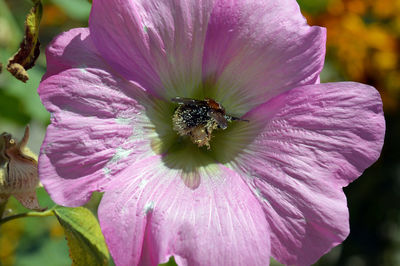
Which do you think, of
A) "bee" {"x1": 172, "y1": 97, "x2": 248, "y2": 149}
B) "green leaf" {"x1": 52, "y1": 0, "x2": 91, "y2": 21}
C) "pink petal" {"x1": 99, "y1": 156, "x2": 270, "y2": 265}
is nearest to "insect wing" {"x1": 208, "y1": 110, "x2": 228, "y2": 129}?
"bee" {"x1": 172, "y1": 97, "x2": 248, "y2": 149}

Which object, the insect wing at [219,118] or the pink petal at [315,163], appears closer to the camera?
the pink petal at [315,163]

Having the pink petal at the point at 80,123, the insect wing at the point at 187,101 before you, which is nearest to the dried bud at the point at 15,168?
the pink petal at the point at 80,123

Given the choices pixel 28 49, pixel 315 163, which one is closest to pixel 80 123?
pixel 28 49

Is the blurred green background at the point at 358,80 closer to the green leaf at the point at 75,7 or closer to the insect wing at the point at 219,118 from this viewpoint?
the green leaf at the point at 75,7

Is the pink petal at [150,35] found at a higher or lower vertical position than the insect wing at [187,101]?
higher

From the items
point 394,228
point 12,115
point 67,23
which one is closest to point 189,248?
point 12,115
